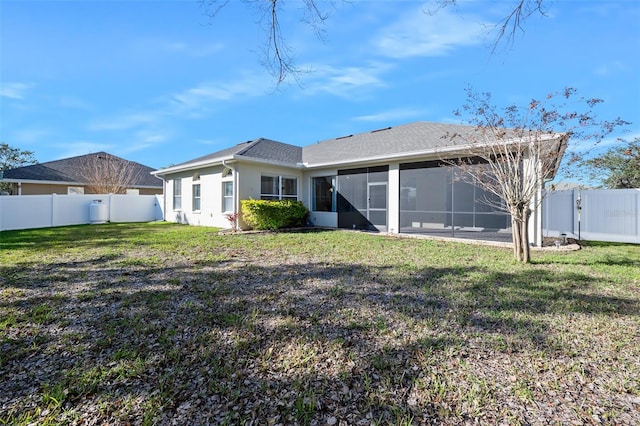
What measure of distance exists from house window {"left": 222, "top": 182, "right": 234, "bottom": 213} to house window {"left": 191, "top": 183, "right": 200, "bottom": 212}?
7.83 ft

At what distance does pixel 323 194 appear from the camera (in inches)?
517

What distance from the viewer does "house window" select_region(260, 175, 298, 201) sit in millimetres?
12273

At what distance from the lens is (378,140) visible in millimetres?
13070

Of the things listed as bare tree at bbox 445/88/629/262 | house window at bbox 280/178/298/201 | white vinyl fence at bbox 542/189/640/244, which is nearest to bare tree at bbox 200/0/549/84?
bare tree at bbox 445/88/629/262

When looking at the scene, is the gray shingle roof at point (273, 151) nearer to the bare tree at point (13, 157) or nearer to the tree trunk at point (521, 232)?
the tree trunk at point (521, 232)

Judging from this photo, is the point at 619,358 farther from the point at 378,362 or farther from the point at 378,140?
the point at 378,140

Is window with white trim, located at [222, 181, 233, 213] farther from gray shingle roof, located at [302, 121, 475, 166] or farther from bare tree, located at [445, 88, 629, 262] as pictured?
bare tree, located at [445, 88, 629, 262]

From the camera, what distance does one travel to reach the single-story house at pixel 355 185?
35.8 ft

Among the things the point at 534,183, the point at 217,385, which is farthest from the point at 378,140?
the point at 217,385

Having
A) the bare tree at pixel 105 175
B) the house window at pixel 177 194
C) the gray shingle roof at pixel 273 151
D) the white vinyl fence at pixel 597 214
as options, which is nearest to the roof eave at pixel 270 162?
the gray shingle roof at pixel 273 151

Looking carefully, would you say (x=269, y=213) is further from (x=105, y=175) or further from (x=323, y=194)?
(x=105, y=175)

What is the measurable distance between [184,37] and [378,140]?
9151 mm

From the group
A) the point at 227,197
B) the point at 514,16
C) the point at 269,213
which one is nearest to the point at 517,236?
the point at 514,16

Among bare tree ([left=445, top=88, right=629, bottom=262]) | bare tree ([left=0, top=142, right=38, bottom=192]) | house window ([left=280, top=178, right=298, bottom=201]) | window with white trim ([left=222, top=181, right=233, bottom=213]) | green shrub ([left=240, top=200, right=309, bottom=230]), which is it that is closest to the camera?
bare tree ([left=445, top=88, right=629, bottom=262])
